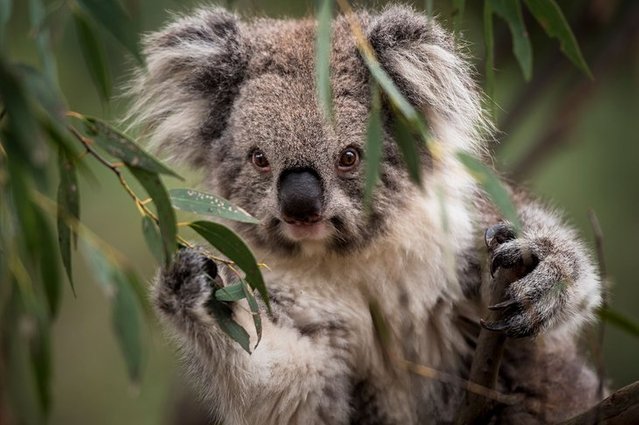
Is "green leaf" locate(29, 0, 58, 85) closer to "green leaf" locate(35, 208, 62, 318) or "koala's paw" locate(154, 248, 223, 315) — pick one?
"green leaf" locate(35, 208, 62, 318)

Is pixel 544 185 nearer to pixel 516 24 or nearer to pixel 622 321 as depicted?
pixel 622 321

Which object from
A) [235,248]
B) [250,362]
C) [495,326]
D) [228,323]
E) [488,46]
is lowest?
[250,362]

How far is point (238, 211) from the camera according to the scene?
2389 millimetres

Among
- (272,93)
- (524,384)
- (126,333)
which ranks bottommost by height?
(524,384)

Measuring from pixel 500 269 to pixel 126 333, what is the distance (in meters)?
1.05

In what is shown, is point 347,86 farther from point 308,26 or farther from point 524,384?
point 524,384

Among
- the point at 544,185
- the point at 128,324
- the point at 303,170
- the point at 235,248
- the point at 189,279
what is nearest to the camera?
the point at 128,324

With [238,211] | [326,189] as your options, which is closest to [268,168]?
[326,189]

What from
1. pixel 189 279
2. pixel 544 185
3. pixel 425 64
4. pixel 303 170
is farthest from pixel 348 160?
pixel 544 185

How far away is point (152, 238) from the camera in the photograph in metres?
2.28

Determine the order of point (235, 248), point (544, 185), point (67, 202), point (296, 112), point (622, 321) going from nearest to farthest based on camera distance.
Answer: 1. point (67, 202)
2. point (235, 248)
3. point (622, 321)
4. point (296, 112)
5. point (544, 185)

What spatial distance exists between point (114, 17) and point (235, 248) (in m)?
0.56

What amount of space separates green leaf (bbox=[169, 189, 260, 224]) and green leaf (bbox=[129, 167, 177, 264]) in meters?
0.20

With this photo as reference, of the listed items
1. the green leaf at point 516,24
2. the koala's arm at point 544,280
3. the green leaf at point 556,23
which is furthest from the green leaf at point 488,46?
the koala's arm at point 544,280
